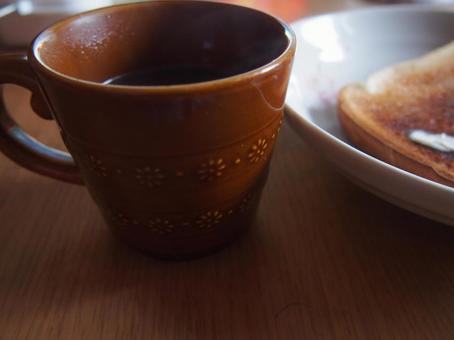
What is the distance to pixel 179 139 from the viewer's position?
0.32m

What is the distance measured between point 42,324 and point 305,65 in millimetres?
487

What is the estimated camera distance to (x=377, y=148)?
486 mm

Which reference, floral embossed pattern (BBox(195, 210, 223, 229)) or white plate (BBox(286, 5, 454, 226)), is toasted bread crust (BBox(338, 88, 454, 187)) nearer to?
white plate (BBox(286, 5, 454, 226))

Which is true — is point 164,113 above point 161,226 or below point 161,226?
above

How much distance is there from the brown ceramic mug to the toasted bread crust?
155 mm

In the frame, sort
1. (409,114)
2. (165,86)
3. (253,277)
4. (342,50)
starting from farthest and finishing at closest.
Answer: (342,50), (409,114), (253,277), (165,86)

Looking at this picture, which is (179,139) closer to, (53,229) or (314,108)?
(53,229)

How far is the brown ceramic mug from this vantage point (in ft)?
1.00

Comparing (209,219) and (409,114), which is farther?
(409,114)

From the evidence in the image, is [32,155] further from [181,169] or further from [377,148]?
[377,148]

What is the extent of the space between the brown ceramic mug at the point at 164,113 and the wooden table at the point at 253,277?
0.12 ft

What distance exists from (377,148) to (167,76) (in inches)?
9.6

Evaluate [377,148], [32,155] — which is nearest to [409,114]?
[377,148]

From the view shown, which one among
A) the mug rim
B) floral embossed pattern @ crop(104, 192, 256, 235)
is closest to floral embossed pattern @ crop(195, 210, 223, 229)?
floral embossed pattern @ crop(104, 192, 256, 235)
